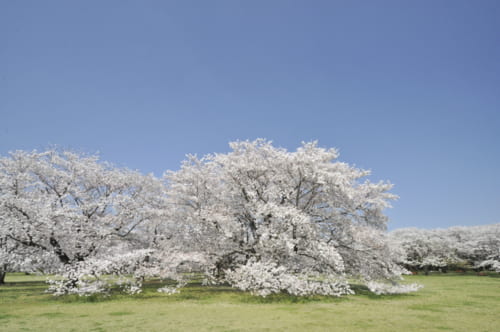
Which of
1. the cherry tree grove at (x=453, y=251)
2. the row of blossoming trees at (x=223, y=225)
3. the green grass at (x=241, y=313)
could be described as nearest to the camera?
the green grass at (x=241, y=313)

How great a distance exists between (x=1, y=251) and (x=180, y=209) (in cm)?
1123

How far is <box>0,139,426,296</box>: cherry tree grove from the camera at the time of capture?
19.3 m

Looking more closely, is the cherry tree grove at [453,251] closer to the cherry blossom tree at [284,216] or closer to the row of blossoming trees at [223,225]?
the cherry blossom tree at [284,216]

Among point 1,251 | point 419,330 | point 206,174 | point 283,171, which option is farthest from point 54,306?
point 419,330

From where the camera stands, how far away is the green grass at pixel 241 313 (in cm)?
1193

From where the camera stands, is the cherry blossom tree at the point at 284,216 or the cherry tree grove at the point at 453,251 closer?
the cherry blossom tree at the point at 284,216

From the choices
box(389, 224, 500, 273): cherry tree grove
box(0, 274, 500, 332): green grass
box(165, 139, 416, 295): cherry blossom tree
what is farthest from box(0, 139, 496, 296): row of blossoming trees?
box(389, 224, 500, 273): cherry tree grove

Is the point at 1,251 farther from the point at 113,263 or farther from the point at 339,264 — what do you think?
the point at 339,264

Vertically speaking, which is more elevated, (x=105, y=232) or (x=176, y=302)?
(x=105, y=232)

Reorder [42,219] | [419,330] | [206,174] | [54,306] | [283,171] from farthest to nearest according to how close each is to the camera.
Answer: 1. [206,174]
2. [283,171]
3. [42,219]
4. [54,306]
5. [419,330]

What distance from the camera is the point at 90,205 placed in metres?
22.4

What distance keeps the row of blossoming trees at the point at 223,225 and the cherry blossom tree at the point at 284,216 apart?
7cm

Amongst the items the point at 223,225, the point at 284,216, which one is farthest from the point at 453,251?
the point at 223,225

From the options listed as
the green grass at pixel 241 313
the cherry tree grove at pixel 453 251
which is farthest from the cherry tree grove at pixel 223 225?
the cherry tree grove at pixel 453 251
